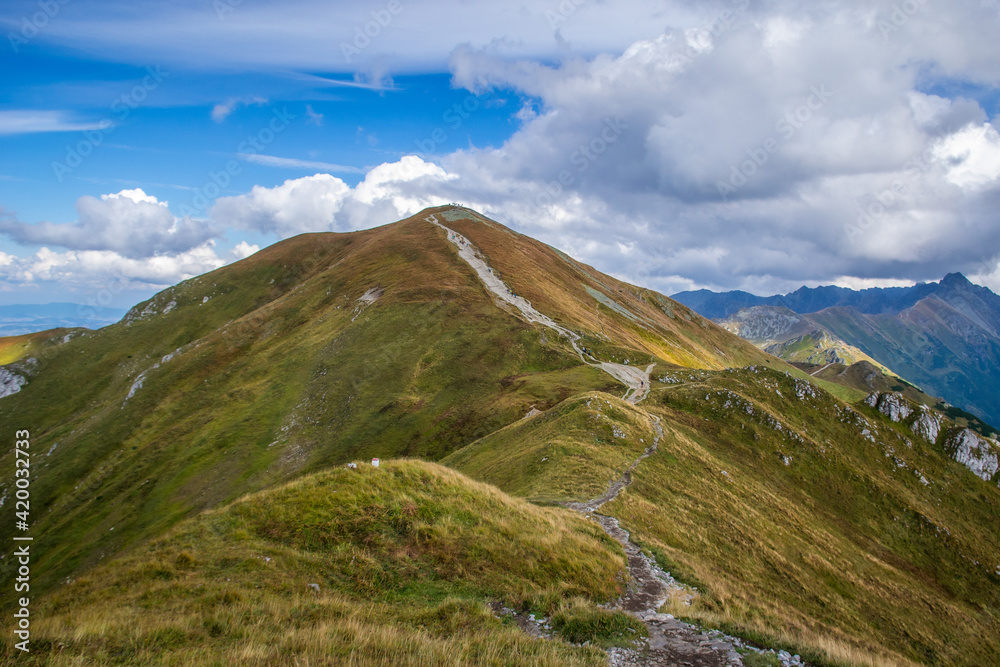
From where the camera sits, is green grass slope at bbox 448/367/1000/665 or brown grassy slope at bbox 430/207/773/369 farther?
brown grassy slope at bbox 430/207/773/369

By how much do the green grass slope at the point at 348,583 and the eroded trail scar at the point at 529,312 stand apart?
35976mm

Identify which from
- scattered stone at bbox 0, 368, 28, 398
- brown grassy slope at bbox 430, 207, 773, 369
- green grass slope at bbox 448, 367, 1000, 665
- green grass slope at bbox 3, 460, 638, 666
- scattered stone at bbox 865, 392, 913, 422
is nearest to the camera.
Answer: green grass slope at bbox 3, 460, 638, 666

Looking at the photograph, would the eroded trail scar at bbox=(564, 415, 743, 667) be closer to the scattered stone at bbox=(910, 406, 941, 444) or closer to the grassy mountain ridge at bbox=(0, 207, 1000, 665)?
the grassy mountain ridge at bbox=(0, 207, 1000, 665)

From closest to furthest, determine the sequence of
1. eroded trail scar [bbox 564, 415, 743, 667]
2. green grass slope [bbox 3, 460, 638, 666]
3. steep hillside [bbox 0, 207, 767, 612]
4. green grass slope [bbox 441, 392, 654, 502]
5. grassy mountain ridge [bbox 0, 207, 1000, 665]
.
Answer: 1. green grass slope [bbox 3, 460, 638, 666]
2. eroded trail scar [bbox 564, 415, 743, 667]
3. grassy mountain ridge [bbox 0, 207, 1000, 665]
4. green grass slope [bbox 441, 392, 654, 502]
5. steep hillside [bbox 0, 207, 767, 612]

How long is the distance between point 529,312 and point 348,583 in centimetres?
7473

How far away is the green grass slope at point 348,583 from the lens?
27.7ft

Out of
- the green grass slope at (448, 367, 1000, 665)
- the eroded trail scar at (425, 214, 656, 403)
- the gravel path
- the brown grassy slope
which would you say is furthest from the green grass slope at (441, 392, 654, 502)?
the brown grassy slope

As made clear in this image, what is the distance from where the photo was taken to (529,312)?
85.8 meters

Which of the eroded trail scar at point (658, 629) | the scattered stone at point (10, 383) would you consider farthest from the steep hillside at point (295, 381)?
the eroded trail scar at point (658, 629)

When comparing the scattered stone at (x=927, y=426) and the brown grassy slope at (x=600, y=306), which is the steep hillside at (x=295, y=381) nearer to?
the brown grassy slope at (x=600, y=306)

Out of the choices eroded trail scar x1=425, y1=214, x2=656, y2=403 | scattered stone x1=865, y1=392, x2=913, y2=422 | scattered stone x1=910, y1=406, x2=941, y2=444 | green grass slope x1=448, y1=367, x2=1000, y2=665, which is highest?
eroded trail scar x1=425, y1=214, x2=656, y2=403

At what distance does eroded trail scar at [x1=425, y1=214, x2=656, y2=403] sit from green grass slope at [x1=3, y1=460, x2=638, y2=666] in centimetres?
3598

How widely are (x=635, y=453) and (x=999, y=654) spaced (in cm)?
2394

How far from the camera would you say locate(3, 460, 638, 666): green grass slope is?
27.7ft
